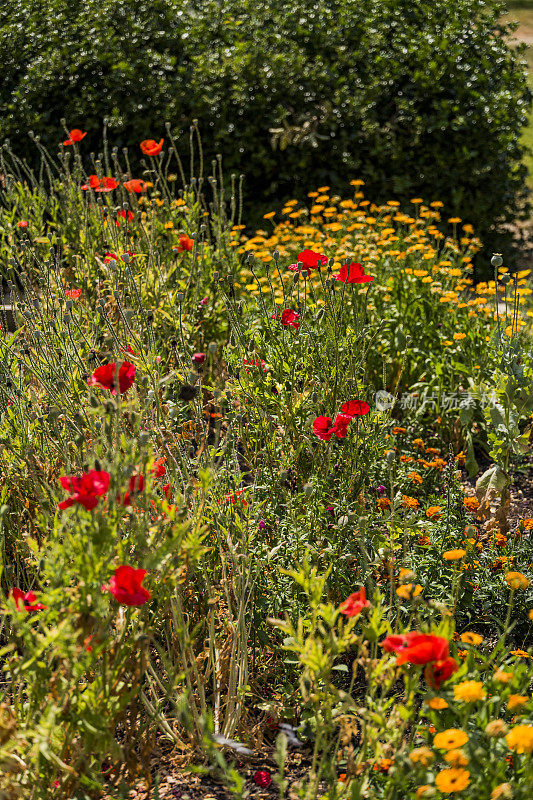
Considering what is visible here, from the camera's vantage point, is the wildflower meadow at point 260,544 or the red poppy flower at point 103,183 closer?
the wildflower meadow at point 260,544

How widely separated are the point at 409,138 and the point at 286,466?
4.13m

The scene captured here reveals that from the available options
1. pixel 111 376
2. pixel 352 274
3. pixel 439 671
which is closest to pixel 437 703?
pixel 439 671

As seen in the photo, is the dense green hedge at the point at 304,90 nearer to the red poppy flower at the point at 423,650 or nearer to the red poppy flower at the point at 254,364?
the red poppy flower at the point at 254,364

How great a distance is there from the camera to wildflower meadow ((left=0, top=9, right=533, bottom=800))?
1727 millimetres

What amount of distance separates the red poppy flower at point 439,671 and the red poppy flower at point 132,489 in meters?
0.75

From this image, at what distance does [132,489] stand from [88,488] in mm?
206

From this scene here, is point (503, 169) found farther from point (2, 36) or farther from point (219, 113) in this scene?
point (2, 36)

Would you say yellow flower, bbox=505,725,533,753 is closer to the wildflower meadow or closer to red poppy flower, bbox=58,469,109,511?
the wildflower meadow

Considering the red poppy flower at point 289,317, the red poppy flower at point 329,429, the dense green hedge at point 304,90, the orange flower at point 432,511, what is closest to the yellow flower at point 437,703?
the red poppy flower at point 329,429

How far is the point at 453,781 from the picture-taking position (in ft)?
4.90

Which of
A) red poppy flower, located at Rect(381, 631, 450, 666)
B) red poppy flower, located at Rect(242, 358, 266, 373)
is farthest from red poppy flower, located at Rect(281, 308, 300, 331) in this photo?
red poppy flower, located at Rect(381, 631, 450, 666)

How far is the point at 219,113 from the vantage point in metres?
6.04

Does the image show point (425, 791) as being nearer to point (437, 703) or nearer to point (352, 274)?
point (437, 703)

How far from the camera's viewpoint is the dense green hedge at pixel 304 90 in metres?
5.92
